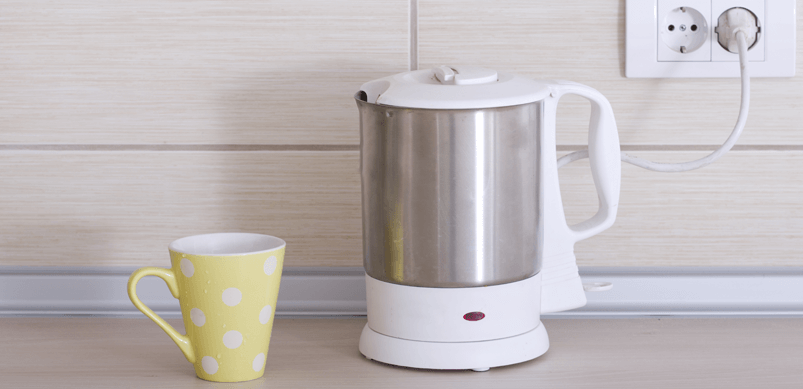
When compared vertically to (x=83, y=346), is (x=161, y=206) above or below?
above

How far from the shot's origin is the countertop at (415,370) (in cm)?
54

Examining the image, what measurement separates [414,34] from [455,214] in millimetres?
234

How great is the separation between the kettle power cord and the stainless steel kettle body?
0.40 feet

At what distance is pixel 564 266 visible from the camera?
62 centimetres

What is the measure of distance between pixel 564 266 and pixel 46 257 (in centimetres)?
53

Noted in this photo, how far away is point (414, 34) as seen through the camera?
2.22 ft

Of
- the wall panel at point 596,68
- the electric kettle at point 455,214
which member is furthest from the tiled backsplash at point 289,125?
the electric kettle at point 455,214

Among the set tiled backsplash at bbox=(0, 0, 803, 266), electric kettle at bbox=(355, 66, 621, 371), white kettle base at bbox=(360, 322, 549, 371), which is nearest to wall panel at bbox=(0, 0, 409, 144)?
tiled backsplash at bbox=(0, 0, 803, 266)

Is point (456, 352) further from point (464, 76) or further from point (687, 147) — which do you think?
point (687, 147)

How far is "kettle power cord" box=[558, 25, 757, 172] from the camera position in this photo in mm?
645

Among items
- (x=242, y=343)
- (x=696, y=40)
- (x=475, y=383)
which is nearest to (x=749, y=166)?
(x=696, y=40)

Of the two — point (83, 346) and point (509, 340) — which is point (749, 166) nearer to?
point (509, 340)

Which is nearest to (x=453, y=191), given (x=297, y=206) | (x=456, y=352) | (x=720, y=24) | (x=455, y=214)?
(x=455, y=214)

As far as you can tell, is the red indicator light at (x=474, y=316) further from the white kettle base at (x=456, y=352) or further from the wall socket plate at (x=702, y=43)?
the wall socket plate at (x=702, y=43)
